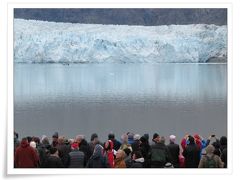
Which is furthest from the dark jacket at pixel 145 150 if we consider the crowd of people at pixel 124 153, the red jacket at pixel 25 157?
the red jacket at pixel 25 157

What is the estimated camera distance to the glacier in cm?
861

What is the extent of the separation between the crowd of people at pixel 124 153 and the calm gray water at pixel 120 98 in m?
1.44

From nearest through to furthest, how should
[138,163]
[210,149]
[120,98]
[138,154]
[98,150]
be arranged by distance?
[210,149], [98,150], [138,154], [138,163], [120,98]

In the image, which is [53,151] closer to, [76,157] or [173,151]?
[76,157]

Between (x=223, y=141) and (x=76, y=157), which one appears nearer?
(x=76, y=157)

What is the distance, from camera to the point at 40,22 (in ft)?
27.8

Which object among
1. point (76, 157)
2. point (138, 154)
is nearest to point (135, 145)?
point (138, 154)

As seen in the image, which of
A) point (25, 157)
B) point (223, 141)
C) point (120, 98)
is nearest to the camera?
point (25, 157)

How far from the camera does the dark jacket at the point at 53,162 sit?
6500 millimetres

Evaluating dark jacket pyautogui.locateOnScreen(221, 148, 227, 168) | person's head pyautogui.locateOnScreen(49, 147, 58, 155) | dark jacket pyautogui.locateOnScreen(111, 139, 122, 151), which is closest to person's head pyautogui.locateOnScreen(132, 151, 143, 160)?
dark jacket pyautogui.locateOnScreen(111, 139, 122, 151)

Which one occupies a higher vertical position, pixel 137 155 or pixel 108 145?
pixel 108 145

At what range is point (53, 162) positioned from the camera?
21.9 feet

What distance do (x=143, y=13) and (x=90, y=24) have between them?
93 cm

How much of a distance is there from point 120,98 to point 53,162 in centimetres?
224
